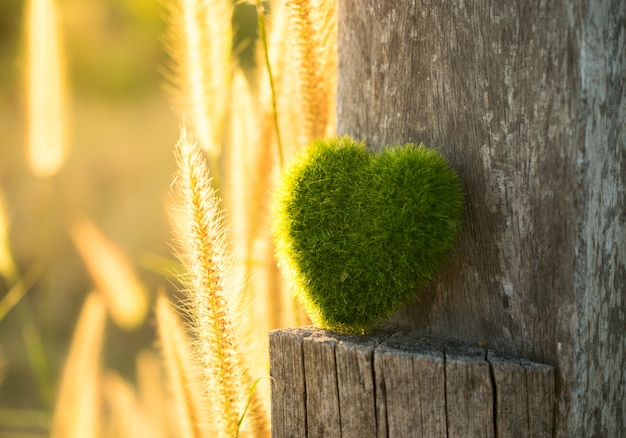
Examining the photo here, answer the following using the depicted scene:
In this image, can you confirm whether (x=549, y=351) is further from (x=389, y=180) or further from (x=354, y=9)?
(x=354, y=9)

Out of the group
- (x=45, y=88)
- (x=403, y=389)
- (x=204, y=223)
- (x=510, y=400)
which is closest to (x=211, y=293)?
(x=204, y=223)

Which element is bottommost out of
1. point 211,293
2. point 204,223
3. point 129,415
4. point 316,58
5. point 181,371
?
point 129,415

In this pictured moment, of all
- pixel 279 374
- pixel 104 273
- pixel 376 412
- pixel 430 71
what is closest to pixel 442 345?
pixel 376 412

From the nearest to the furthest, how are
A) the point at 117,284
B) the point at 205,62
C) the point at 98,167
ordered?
the point at 205,62
the point at 117,284
the point at 98,167

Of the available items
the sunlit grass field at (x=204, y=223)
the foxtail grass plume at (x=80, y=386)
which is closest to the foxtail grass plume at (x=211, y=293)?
the sunlit grass field at (x=204, y=223)

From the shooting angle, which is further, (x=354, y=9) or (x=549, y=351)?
(x=354, y=9)

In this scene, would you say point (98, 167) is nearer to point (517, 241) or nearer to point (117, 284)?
point (117, 284)

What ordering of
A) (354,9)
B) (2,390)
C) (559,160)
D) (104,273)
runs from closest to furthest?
(559,160) < (354,9) < (104,273) < (2,390)
